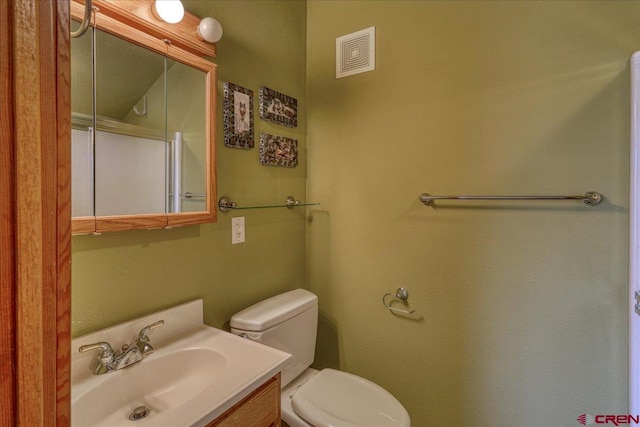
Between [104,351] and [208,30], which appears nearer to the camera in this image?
[104,351]

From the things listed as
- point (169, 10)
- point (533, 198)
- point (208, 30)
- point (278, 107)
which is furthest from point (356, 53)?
point (533, 198)

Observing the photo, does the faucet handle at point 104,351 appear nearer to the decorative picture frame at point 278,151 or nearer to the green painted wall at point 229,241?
the green painted wall at point 229,241

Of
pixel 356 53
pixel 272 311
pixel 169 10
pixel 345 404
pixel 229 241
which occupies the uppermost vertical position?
pixel 356 53

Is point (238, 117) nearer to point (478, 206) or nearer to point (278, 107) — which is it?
point (278, 107)

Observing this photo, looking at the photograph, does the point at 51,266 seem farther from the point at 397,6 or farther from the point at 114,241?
the point at 397,6

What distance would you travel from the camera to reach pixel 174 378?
1054mm

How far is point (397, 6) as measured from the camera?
1549mm

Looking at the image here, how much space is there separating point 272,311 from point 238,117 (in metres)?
0.91

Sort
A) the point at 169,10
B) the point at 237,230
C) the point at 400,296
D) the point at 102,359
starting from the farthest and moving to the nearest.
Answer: the point at 400,296 < the point at 237,230 < the point at 169,10 < the point at 102,359

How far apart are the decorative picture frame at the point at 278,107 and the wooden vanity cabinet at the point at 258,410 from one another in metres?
1.21

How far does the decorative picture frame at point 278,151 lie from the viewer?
155 centimetres

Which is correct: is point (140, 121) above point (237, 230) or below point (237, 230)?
above

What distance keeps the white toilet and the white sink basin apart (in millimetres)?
210

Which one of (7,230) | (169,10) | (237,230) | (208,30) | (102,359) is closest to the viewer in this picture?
(7,230)
